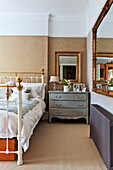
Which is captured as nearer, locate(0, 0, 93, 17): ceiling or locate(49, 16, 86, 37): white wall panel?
locate(0, 0, 93, 17): ceiling

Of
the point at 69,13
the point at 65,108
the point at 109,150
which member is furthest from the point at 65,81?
the point at 109,150

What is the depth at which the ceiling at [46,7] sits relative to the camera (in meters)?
3.88

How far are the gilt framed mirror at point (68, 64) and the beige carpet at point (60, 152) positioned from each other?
1.65 meters

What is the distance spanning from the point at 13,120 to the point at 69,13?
356 centimetres

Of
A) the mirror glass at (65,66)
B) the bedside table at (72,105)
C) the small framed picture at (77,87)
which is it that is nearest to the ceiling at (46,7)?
→ the mirror glass at (65,66)

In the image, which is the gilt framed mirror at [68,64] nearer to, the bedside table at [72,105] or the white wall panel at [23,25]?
the bedside table at [72,105]

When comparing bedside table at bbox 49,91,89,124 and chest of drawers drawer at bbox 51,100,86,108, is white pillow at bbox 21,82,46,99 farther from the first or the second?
chest of drawers drawer at bbox 51,100,86,108

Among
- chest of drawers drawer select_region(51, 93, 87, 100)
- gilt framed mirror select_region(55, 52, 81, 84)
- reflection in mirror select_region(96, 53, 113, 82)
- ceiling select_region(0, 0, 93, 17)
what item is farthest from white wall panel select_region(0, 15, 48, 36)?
reflection in mirror select_region(96, 53, 113, 82)

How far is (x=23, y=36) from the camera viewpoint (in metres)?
4.57

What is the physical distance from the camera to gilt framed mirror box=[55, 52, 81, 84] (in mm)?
4617

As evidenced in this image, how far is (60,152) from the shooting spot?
241cm

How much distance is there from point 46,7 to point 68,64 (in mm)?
1600

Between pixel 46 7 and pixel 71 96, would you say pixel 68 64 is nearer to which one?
pixel 71 96

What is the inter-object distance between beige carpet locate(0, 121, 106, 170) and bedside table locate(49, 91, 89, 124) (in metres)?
0.55
